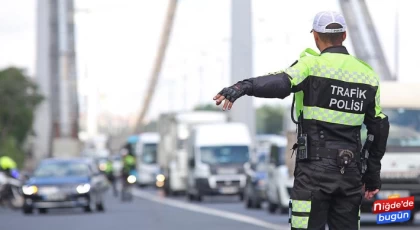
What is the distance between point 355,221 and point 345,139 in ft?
1.57

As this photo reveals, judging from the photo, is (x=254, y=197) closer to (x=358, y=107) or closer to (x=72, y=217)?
(x=72, y=217)

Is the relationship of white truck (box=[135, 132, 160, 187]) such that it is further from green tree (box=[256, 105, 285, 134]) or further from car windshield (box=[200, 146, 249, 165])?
green tree (box=[256, 105, 285, 134])

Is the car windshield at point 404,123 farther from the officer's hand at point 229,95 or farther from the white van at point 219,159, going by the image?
the white van at point 219,159

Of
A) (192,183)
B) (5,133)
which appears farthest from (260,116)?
(192,183)

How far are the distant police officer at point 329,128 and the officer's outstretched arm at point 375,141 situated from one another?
13 cm

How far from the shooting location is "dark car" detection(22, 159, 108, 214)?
31016 mm

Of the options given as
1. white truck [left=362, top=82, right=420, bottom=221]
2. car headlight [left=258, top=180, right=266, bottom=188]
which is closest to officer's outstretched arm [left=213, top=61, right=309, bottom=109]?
white truck [left=362, top=82, right=420, bottom=221]

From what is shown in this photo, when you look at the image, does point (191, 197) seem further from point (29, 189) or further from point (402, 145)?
point (402, 145)

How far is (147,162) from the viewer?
237 ft

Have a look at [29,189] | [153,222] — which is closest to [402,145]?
[153,222]

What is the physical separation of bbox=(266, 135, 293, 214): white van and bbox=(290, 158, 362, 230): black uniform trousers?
743 inches

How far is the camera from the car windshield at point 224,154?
144 ft

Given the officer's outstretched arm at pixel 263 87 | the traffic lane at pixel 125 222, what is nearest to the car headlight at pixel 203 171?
the traffic lane at pixel 125 222

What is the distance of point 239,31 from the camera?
195 ft
